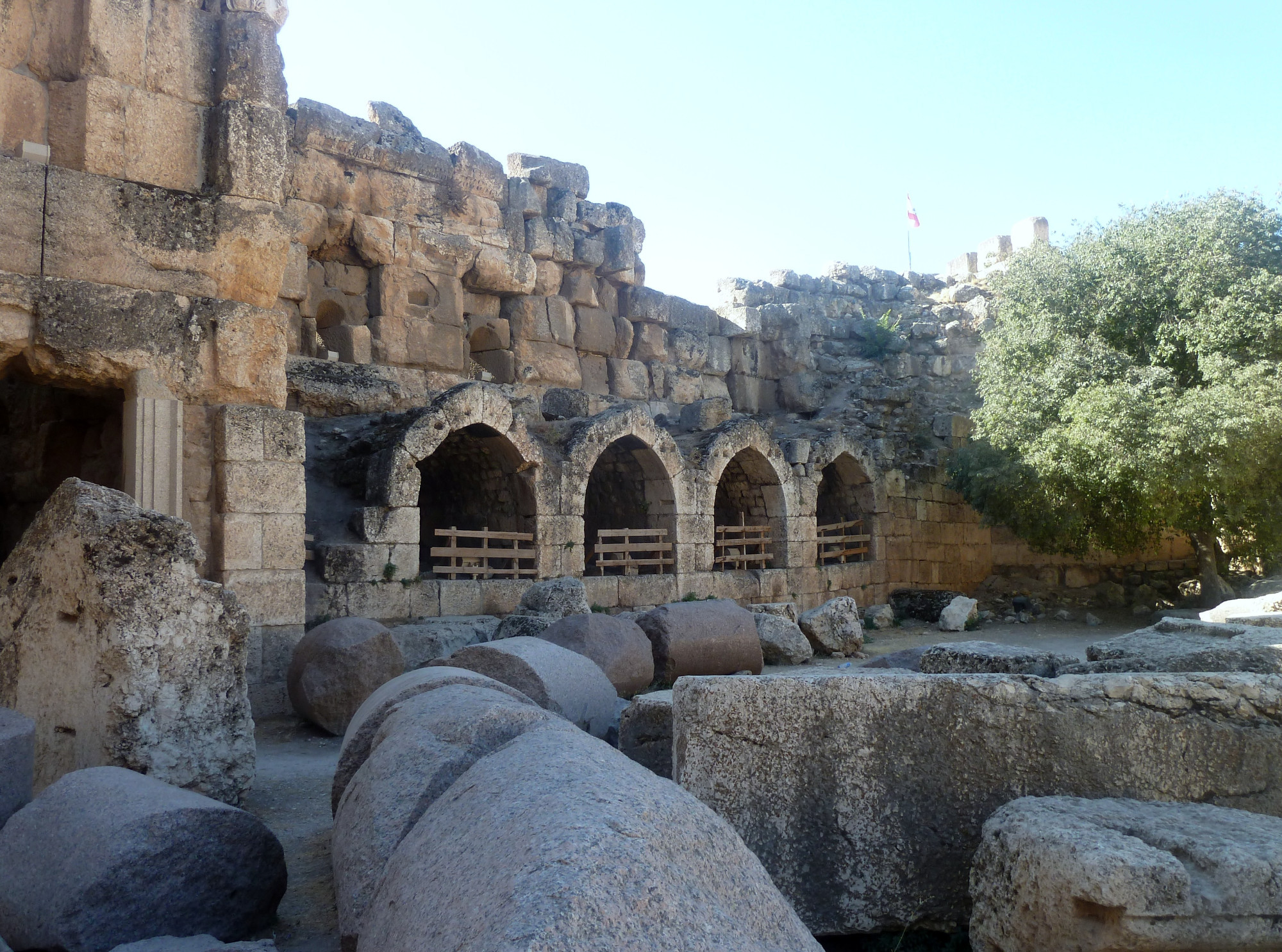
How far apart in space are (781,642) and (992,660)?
6.73 metres

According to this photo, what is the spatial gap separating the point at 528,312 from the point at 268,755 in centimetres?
993

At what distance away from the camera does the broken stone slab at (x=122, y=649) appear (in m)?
4.48

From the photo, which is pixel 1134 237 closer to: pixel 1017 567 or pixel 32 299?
pixel 1017 567

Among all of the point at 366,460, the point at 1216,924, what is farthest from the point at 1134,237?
the point at 1216,924

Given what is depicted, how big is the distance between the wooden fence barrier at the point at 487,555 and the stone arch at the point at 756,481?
3104 mm

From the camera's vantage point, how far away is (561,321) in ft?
52.4

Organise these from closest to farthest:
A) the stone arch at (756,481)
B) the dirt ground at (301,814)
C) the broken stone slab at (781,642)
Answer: the dirt ground at (301,814), the broken stone slab at (781,642), the stone arch at (756,481)

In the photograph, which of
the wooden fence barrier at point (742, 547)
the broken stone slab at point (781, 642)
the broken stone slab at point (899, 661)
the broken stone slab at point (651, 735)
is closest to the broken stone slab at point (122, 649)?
the broken stone slab at point (651, 735)

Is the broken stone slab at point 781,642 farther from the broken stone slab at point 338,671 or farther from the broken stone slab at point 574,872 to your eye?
the broken stone slab at point 574,872

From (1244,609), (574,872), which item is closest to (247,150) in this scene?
(574,872)

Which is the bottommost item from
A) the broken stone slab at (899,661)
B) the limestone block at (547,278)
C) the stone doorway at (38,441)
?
the broken stone slab at (899,661)

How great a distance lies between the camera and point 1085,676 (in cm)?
352

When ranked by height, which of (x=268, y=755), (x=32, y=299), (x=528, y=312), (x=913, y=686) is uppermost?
(x=528, y=312)

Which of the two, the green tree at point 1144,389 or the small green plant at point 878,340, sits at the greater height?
the small green plant at point 878,340
